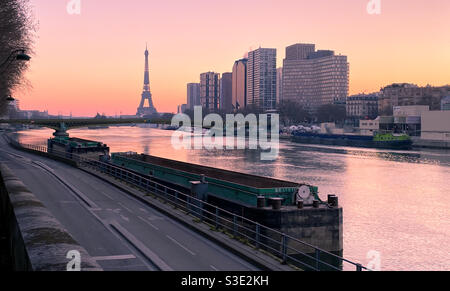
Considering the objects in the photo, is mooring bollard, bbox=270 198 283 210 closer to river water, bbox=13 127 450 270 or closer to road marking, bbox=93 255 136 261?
river water, bbox=13 127 450 270

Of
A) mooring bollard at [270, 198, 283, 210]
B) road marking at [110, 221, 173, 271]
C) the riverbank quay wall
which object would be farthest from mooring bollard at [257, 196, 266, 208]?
the riverbank quay wall

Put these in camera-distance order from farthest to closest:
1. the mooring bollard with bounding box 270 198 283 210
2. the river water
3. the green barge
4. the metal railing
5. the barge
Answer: the barge, the river water, the green barge, the mooring bollard with bounding box 270 198 283 210, the metal railing

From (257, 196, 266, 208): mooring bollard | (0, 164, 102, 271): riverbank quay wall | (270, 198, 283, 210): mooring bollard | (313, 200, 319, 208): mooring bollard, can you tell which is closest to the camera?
(0, 164, 102, 271): riverbank quay wall

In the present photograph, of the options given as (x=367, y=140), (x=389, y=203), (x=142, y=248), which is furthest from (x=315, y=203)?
(x=367, y=140)

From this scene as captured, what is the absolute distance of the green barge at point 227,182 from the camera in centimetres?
2745

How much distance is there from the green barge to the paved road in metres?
5.58

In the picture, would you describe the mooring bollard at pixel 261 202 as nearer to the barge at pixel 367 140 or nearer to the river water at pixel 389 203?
the river water at pixel 389 203

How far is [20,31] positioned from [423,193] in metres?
49.0

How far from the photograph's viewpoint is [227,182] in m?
31.2

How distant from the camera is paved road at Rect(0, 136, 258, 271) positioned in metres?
15.5

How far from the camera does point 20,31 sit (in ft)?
140

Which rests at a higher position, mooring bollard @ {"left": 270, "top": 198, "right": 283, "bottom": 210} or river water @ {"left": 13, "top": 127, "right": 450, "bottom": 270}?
mooring bollard @ {"left": 270, "top": 198, "right": 283, "bottom": 210}

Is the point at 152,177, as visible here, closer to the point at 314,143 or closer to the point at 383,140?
the point at 383,140
